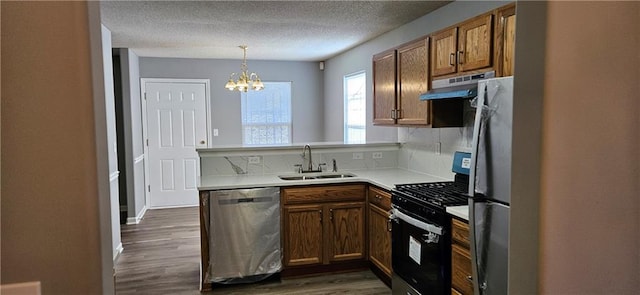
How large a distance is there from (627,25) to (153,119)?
6547 millimetres

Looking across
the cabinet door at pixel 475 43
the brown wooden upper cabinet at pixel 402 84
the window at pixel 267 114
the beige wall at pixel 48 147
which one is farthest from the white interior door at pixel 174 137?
the beige wall at pixel 48 147

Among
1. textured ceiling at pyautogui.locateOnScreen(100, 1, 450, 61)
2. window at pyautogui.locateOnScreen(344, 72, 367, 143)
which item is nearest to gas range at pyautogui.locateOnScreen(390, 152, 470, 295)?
textured ceiling at pyautogui.locateOnScreen(100, 1, 450, 61)

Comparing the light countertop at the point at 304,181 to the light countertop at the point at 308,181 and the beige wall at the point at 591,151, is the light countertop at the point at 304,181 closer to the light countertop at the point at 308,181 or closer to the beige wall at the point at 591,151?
the light countertop at the point at 308,181

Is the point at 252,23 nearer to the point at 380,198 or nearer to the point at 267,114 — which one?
the point at 380,198

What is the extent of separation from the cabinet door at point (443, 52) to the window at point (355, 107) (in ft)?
7.76

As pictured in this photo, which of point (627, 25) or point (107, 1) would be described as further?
point (107, 1)

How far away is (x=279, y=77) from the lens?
7.06 meters

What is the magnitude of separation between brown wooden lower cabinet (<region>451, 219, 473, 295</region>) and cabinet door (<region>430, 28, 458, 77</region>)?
3.56 ft

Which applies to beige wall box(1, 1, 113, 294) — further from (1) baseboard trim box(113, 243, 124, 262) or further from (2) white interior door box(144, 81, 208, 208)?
(2) white interior door box(144, 81, 208, 208)

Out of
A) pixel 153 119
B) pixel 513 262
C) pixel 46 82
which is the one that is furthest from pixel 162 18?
pixel 513 262

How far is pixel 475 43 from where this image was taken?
259cm

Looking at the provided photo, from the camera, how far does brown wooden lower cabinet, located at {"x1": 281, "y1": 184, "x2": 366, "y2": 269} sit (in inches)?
138

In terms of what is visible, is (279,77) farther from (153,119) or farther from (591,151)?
(591,151)

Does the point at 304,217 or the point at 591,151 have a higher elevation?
the point at 591,151
